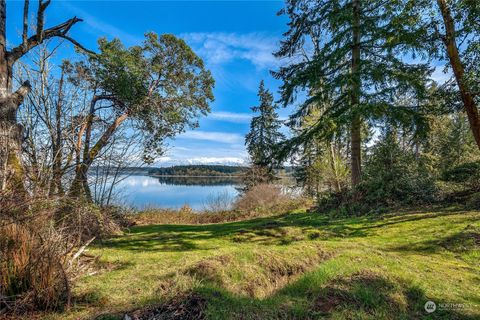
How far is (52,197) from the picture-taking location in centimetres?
275

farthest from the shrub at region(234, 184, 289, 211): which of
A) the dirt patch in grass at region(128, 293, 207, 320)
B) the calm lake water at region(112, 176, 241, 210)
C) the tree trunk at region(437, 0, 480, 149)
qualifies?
the dirt patch in grass at region(128, 293, 207, 320)

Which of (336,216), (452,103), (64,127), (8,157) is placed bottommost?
(336,216)

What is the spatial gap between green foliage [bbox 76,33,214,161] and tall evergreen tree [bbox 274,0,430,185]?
478 centimetres

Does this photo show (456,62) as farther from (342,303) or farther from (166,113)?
(166,113)

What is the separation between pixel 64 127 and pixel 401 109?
29.6ft

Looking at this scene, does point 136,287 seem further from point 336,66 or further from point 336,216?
point 336,66

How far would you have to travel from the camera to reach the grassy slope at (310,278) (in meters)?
2.48

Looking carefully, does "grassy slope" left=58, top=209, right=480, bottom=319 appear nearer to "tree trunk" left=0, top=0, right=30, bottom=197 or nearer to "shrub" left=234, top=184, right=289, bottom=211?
"tree trunk" left=0, top=0, right=30, bottom=197

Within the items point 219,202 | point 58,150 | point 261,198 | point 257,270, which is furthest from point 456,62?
point 219,202

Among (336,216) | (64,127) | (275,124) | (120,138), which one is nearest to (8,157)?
(64,127)

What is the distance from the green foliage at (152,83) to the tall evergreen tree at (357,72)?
4782 mm

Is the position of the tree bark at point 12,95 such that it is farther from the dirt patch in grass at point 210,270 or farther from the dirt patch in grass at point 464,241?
the dirt patch in grass at point 464,241

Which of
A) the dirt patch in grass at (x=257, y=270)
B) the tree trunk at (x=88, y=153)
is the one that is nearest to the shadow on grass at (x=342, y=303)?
the dirt patch in grass at (x=257, y=270)

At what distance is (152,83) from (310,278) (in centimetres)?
1048
